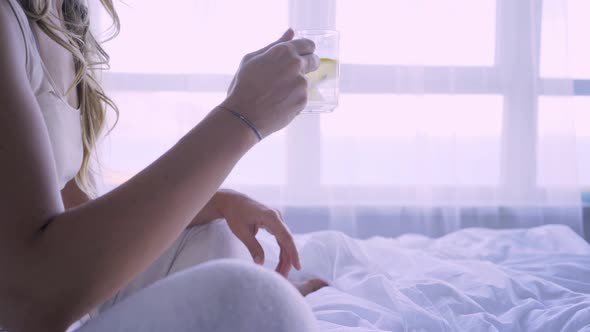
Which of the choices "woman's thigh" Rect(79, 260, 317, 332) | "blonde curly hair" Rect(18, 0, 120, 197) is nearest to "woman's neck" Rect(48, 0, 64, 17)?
"blonde curly hair" Rect(18, 0, 120, 197)

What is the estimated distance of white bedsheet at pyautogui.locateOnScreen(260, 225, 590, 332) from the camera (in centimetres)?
92

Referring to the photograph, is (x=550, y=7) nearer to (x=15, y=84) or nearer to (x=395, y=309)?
(x=395, y=309)

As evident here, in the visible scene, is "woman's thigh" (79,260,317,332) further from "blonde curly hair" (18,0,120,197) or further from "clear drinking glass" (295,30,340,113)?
"blonde curly hair" (18,0,120,197)

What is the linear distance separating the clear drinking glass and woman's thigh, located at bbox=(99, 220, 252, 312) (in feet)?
0.89

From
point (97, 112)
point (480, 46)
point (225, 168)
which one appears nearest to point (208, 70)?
point (480, 46)

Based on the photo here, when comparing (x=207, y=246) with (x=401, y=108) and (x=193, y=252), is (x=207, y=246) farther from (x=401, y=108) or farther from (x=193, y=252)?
(x=401, y=108)

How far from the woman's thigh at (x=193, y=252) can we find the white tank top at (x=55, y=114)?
9.0 inches

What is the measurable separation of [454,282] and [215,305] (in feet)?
2.72

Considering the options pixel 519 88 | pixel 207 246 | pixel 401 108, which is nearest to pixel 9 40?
pixel 207 246

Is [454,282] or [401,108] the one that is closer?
[454,282]

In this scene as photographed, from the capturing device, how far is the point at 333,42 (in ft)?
3.08

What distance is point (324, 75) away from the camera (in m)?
0.93

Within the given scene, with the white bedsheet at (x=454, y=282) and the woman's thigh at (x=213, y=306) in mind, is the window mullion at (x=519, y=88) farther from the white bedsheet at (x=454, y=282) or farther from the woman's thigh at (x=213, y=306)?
the woman's thigh at (x=213, y=306)

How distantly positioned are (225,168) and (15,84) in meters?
0.22
